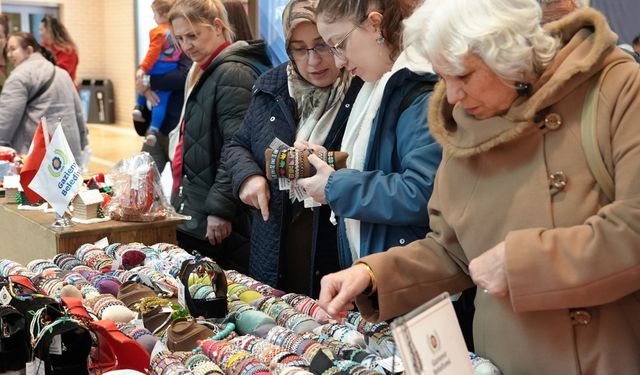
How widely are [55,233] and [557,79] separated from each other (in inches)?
85.4

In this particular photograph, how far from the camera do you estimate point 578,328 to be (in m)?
1.47

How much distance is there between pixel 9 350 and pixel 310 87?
1.31 metres

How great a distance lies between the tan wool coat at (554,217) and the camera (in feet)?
4.43

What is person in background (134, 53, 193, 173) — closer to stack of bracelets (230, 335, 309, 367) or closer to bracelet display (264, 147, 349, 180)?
bracelet display (264, 147, 349, 180)

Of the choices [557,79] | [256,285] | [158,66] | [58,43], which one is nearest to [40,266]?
[256,285]

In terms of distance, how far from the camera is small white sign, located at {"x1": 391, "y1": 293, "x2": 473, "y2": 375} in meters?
1.14

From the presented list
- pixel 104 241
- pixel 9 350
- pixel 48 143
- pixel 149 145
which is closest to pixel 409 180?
pixel 9 350

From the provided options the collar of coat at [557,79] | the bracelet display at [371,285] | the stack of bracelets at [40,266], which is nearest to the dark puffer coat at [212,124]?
the stack of bracelets at [40,266]

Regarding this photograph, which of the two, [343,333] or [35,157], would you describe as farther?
[35,157]

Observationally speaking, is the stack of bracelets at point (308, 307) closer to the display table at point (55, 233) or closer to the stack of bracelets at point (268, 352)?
the stack of bracelets at point (268, 352)

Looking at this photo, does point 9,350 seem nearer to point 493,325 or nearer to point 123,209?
point 493,325

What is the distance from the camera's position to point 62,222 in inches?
119

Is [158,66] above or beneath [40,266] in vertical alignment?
above

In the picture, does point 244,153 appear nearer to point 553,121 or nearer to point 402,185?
point 402,185
